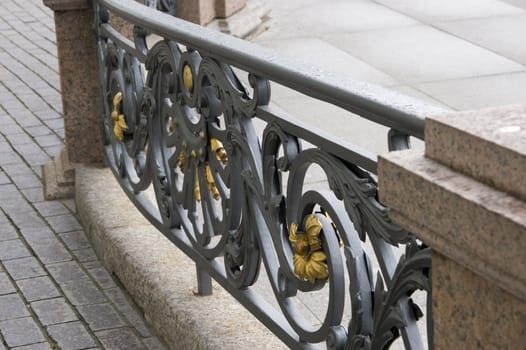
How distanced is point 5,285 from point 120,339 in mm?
828

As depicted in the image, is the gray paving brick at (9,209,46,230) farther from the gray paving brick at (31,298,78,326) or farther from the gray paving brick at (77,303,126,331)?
the gray paving brick at (77,303,126,331)

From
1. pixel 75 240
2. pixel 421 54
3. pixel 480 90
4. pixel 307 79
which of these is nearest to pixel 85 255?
pixel 75 240

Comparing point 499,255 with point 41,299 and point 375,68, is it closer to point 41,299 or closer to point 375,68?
point 41,299

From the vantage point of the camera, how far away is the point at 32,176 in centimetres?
685

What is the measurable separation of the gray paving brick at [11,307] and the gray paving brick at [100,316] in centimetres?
25

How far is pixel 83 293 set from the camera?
5227mm

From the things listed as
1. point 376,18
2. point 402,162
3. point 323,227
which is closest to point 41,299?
point 323,227

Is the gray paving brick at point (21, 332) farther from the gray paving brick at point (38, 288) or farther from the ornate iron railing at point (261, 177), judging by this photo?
the ornate iron railing at point (261, 177)

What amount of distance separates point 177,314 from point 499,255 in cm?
259

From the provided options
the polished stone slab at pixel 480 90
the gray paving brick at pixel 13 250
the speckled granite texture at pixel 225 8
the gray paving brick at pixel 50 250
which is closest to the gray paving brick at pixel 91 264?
the gray paving brick at pixel 50 250

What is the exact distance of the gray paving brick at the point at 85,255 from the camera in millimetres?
5629

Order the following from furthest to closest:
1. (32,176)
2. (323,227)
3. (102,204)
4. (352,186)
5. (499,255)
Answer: (32,176), (102,204), (323,227), (352,186), (499,255)

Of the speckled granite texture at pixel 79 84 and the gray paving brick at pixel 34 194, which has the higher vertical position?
the speckled granite texture at pixel 79 84

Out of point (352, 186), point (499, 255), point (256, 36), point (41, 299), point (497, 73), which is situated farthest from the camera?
point (256, 36)
